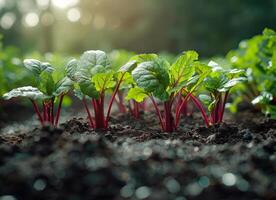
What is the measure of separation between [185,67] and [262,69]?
1.75 m

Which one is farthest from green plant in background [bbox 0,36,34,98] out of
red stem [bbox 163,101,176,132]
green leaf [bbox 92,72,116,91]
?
red stem [bbox 163,101,176,132]

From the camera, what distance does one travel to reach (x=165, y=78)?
324 cm

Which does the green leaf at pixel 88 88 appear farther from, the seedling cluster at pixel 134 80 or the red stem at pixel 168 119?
the red stem at pixel 168 119

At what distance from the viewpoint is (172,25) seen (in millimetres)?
25422

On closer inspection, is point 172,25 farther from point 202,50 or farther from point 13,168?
point 13,168

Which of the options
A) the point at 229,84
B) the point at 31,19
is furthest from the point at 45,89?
the point at 31,19

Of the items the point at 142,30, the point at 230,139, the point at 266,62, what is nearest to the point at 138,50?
the point at 142,30

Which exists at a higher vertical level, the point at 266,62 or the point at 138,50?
the point at 138,50

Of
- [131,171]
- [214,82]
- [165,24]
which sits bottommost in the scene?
[131,171]

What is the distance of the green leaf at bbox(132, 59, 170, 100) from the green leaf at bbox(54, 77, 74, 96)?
1.59 ft

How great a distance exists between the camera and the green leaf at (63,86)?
3.26 m

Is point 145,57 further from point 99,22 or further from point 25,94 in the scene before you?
point 99,22

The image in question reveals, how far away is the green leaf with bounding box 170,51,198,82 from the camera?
3.33 meters

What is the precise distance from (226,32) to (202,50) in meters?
1.56
